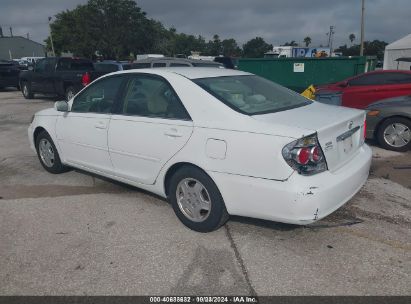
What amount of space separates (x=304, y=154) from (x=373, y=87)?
6.65 meters

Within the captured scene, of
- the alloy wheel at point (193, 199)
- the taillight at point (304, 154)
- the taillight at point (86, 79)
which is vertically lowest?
the alloy wheel at point (193, 199)

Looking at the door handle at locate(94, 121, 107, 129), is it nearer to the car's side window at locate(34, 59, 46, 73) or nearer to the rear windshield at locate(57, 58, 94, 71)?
the rear windshield at locate(57, 58, 94, 71)

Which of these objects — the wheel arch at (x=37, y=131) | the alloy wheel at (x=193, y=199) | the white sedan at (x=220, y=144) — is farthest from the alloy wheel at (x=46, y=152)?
the alloy wheel at (x=193, y=199)

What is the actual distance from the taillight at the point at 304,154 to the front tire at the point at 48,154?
11.5 ft

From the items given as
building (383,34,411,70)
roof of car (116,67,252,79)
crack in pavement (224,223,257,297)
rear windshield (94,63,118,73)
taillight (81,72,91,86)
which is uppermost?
building (383,34,411,70)

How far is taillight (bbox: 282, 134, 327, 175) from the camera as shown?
2.76 metres

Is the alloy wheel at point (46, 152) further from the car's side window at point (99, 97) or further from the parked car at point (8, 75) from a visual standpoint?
the parked car at point (8, 75)

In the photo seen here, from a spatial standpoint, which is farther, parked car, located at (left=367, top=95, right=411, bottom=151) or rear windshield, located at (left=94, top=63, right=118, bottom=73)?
rear windshield, located at (left=94, top=63, right=118, bottom=73)

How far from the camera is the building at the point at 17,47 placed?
255 ft

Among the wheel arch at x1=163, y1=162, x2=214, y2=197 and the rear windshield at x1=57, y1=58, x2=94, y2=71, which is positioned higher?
the rear windshield at x1=57, y1=58, x2=94, y2=71

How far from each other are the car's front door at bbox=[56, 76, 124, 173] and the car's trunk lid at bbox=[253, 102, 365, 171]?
6.20 ft

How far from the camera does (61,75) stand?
1348cm

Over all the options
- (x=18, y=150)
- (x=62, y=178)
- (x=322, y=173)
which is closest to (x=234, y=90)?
(x=322, y=173)

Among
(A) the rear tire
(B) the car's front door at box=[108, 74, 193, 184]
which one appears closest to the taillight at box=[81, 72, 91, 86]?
(A) the rear tire
